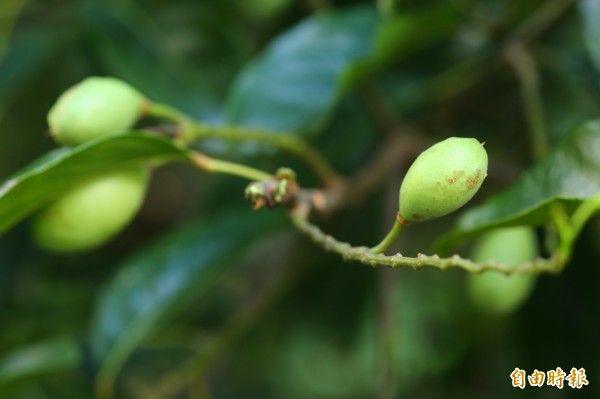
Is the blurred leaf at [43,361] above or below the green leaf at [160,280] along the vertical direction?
below

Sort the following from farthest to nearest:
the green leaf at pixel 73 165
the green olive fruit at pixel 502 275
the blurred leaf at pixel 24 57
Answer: the blurred leaf at pixel 24 57 < the green olive fruit at pixel 502 275 < the green leaf at pixel 73 165

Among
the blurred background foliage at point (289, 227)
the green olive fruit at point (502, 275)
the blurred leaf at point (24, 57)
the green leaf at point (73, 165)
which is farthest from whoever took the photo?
the blurred leaf at point (24, 57)

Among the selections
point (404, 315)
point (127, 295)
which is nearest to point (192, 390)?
point (127, 295)

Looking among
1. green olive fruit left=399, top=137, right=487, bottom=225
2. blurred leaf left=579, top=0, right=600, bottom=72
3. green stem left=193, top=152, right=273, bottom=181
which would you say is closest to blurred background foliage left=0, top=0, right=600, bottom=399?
blurred leaf left=579, top=0, right=600, bottom=72

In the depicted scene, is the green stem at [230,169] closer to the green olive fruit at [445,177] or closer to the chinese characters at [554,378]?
the green olive fruit at [445,177]

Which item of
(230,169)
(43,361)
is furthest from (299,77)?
(43,361)

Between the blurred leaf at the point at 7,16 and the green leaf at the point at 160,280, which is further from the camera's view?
the blurred leaf at the point at 7,16

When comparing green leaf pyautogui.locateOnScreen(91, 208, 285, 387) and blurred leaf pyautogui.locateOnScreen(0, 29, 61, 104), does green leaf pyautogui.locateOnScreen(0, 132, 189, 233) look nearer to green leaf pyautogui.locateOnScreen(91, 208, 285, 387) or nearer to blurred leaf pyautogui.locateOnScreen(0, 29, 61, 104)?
green leaf pyautogui.locateOnScreen(91, 208, 285, 387)

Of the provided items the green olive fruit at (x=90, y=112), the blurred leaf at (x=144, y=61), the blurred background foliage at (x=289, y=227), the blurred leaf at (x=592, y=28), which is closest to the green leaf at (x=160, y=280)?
the blurred background foliage at (x=289, y=227)
